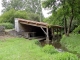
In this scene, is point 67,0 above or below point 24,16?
above

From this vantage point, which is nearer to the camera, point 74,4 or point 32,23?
point 74,4

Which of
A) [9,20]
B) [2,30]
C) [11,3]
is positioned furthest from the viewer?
[11,3]

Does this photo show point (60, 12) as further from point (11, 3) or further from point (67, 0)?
point (11, 3)

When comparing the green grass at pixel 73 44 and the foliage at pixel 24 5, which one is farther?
the foliage at pixel 24 5

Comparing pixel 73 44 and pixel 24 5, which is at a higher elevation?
pixel 24 5

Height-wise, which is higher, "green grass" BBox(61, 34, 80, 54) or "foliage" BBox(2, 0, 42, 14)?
"foliage" BBox(2, 0, 42, 14)

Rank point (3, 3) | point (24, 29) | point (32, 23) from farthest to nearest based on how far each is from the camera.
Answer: point (3, 3) < point (24, 29) < point (32, 23)

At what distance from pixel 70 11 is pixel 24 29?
8.17 metres

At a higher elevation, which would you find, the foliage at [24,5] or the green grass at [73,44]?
the foliage at [24,5]

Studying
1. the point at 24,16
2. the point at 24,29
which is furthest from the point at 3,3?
the point at 24,29

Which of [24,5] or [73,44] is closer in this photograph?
[73,44]

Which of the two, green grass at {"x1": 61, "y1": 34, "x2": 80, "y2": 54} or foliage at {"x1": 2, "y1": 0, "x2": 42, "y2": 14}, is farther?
foliage at {"x1": 2, "y1": 0, "x2": 42, "y2": 14}

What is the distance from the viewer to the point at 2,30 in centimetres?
2456

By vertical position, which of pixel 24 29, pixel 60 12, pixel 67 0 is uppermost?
pixel 67 0
